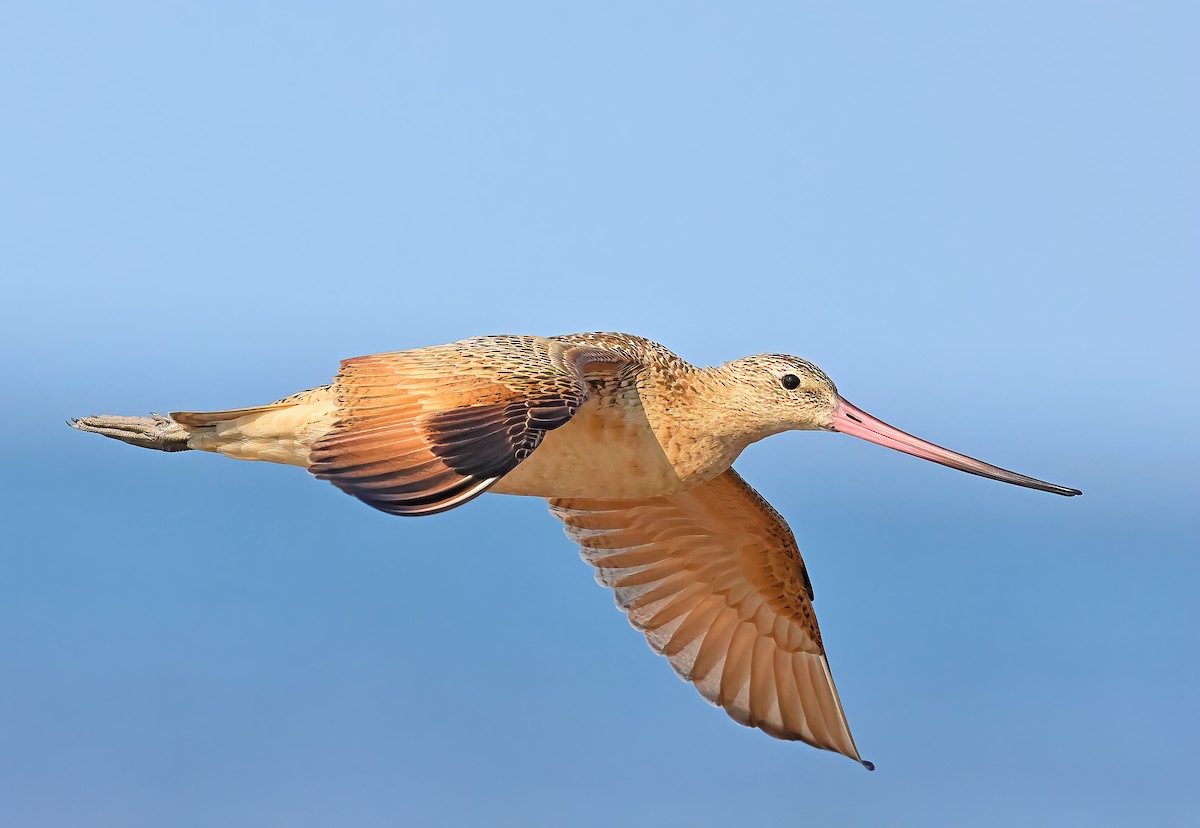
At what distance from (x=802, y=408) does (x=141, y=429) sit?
4.58 metres

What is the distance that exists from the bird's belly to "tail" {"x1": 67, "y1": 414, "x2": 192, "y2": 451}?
2.26 m

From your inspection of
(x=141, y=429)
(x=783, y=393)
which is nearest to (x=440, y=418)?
(x=783, y=393)

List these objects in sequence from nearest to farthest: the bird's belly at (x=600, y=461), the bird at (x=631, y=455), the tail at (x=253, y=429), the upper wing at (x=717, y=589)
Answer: the bird at (x=631, y=455), the tail at (x=253, y=429), the bird's belly at (x=600, y=461), the upper wing at (x=717, y=589)

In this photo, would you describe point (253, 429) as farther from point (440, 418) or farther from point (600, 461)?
point (600, 461)

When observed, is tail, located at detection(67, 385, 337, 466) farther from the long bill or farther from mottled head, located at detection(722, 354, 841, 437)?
the long bill

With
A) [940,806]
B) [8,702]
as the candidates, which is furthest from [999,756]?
[8,702]

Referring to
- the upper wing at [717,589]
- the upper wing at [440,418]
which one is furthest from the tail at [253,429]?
the upper wing at [717,589]

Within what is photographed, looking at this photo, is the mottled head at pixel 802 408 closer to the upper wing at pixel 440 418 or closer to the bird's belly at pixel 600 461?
the bird's belly at pixel 600 461

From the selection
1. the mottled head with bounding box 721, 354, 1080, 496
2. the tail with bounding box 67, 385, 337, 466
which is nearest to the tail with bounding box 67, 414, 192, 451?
the tail with bounding box 67, 385, 337, 466

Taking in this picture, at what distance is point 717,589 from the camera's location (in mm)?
12070

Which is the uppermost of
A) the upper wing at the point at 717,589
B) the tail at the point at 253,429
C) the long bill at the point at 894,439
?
Answer: the tail at the point at 253,429

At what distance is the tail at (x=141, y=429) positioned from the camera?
410 inches

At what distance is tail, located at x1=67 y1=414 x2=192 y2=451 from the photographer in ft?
34.1

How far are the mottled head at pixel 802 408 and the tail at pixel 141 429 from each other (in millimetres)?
3769
